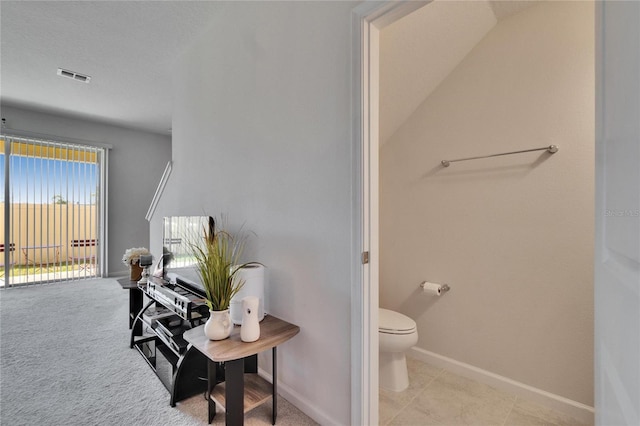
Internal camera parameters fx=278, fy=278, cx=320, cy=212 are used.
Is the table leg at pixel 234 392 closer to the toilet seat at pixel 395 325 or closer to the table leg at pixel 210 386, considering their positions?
the table leg at pixel 210 386

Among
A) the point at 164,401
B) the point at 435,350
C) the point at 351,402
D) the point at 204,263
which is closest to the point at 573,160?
the point at 435,350

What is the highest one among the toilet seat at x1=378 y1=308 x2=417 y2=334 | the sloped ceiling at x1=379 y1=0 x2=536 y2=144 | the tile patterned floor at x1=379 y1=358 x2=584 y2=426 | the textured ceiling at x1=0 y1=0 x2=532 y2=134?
the textured ceiling at x1=0 y1=0 x2=532 y2=134

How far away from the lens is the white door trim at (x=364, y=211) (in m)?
1.28

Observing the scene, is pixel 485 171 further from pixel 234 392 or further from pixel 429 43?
pixel 234 392

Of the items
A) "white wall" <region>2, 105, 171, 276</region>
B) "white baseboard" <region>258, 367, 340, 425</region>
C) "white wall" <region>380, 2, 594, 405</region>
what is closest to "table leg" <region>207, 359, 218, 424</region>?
"white baseboard" <region>258, 367, 340, 425</region>

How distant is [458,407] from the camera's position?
1.64m

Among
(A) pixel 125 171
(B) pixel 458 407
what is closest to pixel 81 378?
(B) pixel 458 407

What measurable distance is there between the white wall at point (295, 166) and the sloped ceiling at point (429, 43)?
48 cm

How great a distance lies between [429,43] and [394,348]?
1930 millimetres

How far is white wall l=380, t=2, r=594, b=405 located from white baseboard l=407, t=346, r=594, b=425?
1.5 inches

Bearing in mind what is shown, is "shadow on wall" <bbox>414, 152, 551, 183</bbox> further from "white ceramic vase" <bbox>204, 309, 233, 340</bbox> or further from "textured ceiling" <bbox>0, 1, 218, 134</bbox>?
"textured ceiling" <bbox>0, 1, 218, 134</bbox>

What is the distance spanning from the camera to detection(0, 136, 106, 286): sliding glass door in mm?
4117

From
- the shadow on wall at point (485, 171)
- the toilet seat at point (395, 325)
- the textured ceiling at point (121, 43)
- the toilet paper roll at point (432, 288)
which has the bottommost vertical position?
the toilet seat at point (395, 325)

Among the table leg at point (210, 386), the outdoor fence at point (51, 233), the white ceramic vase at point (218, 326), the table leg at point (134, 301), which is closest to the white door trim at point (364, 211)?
the white ceramic vase at point (218, 326)
